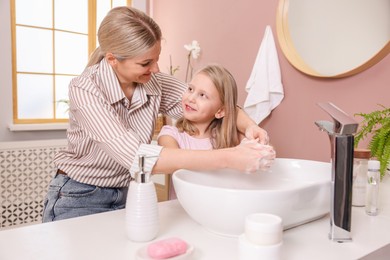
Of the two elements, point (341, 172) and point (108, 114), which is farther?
point (108, 114)

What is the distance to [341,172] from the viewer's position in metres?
0.74

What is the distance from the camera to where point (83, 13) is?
3.21m

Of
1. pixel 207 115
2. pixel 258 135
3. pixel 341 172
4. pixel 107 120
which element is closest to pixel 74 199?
pixel 107 120

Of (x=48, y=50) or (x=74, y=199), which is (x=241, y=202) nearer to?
(x=74, y=199)

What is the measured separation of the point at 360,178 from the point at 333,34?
36.8 inches

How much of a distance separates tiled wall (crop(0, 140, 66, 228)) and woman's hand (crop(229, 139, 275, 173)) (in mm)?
2280

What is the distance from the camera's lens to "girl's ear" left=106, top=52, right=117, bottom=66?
1189mm

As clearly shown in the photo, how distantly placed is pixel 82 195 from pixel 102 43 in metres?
0.51

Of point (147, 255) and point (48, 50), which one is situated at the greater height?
point (48, 50)

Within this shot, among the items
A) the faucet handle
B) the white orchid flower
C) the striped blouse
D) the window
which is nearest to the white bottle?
the faucet handle

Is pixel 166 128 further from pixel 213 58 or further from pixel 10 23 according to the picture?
pixel 10 23

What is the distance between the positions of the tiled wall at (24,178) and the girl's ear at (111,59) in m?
1.81

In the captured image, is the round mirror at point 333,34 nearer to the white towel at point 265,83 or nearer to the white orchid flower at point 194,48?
the white towel at point 265,83

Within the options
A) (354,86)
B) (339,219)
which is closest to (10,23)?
(354,86)
